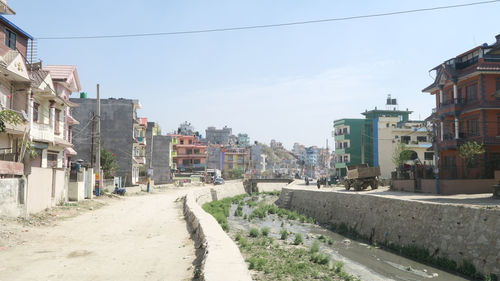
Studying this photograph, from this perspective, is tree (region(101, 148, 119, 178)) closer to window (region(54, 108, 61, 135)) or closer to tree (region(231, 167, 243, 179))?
window (region(54, 108, 61, 135))

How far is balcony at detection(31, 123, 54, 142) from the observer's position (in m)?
28.2

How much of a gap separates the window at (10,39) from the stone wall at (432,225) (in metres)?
27.3

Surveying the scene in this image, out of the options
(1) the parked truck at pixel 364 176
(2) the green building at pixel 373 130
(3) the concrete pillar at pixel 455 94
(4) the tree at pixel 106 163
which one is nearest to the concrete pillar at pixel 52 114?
(4) the tree at pixel 106 163

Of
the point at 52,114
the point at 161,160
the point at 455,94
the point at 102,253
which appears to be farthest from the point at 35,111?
the point at 161,160

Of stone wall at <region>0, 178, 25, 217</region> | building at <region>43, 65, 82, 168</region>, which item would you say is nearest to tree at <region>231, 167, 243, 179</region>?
building at <region>43, 65, 82, 168</region>

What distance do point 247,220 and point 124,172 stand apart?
29.2 meters

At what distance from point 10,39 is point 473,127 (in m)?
38.6

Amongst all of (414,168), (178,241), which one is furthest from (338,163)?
(178,241)

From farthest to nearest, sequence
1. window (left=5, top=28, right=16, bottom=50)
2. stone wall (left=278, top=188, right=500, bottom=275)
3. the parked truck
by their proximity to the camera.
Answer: the parked truck, window (left=5, top=28, right=16, bottom=50), stone wall (left=278, top=188, right=500, bottom=275)

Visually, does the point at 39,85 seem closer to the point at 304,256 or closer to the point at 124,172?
the point at 304,256

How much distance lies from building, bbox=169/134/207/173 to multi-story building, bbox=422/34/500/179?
68.6 meters

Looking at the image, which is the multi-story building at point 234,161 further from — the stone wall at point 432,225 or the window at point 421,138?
the stone wall at point 432,225

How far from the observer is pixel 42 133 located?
95.4ft

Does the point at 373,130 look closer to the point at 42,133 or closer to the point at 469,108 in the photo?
the point at 469,108
